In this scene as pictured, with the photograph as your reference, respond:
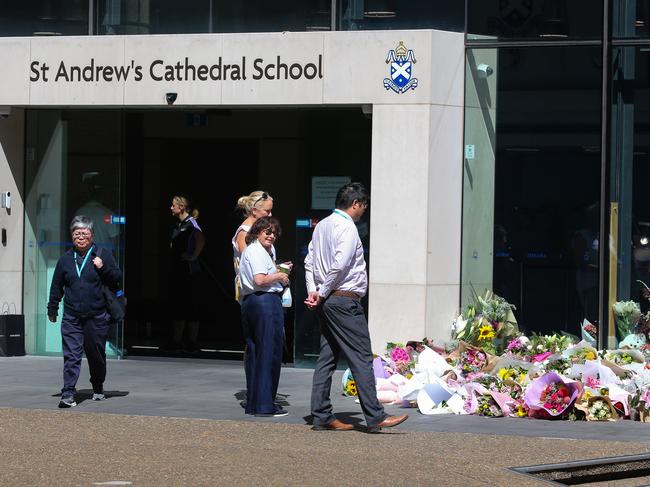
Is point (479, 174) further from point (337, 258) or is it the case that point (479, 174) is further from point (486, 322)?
point (337, 258)

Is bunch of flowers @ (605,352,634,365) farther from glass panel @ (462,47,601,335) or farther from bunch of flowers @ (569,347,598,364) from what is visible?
glass panel @ (462,47,601,335)

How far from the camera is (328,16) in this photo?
15.3 metres

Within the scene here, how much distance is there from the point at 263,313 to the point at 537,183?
4.81 m

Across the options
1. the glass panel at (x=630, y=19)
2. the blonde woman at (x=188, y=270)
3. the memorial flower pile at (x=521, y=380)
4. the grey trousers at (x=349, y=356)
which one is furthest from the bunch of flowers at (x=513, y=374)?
the blonde woman at (x=188, y=270)

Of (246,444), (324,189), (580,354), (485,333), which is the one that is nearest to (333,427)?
(246,444)

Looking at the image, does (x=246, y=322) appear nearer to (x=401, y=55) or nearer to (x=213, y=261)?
(x=401, y=55)

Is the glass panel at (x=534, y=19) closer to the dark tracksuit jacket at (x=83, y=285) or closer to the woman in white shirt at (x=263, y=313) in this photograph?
the woman in white shirt at (x=263, y=313)

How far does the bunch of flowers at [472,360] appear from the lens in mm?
12484

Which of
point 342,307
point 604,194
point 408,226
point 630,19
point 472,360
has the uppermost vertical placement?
point 630,19

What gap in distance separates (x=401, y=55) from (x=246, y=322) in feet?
14.4

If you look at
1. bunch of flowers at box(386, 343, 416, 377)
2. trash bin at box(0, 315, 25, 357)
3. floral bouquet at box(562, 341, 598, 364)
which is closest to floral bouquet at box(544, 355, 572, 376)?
floral bouquet at box(562, 341, 598, 364)

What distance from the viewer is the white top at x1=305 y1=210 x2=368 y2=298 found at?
10398 millimetres

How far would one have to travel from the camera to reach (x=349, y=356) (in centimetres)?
1046

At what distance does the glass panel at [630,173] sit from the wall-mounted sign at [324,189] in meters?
2.89
